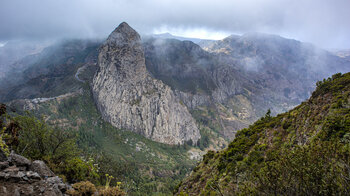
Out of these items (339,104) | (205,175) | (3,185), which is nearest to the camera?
(3,185)

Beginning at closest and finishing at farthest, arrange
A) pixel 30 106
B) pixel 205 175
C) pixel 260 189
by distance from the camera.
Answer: pixel 260 189 → pixel 205 175 → pixel 30 106

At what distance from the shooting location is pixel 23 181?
12.9 metres

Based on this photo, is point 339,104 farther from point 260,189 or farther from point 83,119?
point 83,119

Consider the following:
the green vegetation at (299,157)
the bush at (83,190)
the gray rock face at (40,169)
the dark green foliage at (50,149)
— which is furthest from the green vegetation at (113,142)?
the bush at (83,190)

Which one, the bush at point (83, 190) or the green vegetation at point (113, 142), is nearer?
the bush at point (83, 190)

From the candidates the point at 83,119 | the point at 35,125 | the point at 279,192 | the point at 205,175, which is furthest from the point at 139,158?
the point at 279,192

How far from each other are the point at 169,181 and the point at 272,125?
107167 mm

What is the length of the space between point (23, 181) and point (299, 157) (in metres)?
18.5

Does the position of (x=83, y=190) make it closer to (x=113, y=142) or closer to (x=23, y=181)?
(x=23, y=181)

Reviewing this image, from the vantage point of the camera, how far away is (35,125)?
26719 millimetres

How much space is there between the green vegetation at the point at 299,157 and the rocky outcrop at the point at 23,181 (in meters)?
12.8

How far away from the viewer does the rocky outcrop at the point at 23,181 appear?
39.4ft

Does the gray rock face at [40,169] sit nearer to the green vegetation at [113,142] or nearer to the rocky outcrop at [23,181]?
the rocky outcrop at [23,181]

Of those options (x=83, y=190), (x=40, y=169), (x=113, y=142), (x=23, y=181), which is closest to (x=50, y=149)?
(x=40, y=169)
